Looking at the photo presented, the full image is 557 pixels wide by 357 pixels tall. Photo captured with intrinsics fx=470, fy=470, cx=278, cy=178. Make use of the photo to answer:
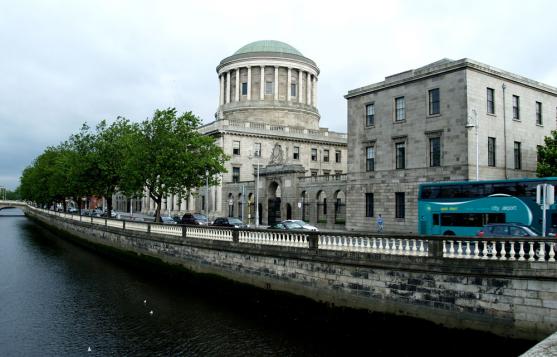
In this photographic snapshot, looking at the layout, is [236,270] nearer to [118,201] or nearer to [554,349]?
[554,349]

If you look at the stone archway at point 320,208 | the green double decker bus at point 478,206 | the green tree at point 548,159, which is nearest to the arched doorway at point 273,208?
the stone archway at point 320,208

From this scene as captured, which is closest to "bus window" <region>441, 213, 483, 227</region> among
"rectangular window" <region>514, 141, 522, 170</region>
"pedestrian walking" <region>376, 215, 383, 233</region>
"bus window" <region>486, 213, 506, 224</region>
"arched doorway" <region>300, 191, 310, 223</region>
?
"bus window" <region>486, 213, 506, 224</region>

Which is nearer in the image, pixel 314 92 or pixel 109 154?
pixel 109 154

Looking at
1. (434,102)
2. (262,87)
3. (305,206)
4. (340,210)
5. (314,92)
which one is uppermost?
(314,92)

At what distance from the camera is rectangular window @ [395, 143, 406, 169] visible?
39906 mm

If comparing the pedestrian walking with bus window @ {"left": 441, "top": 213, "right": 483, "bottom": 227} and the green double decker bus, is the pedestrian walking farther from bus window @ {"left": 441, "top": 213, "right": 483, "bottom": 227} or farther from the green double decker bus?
bus window @ {"left": 441, "top": 213, "right": 483, "bottom": 227}

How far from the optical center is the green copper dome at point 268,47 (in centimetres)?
9169

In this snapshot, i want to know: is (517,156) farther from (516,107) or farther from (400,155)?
(400,155)

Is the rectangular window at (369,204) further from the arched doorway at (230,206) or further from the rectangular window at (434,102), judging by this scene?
the arched doorway at (230,206)

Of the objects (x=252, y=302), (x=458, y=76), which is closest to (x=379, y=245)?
(x=252, y=302)

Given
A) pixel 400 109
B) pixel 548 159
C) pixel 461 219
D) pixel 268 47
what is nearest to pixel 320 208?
pixel 400 109

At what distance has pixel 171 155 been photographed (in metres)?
38.7

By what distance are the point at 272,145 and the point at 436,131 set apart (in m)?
41.2

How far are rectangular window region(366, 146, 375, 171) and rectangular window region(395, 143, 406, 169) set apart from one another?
2.60m
